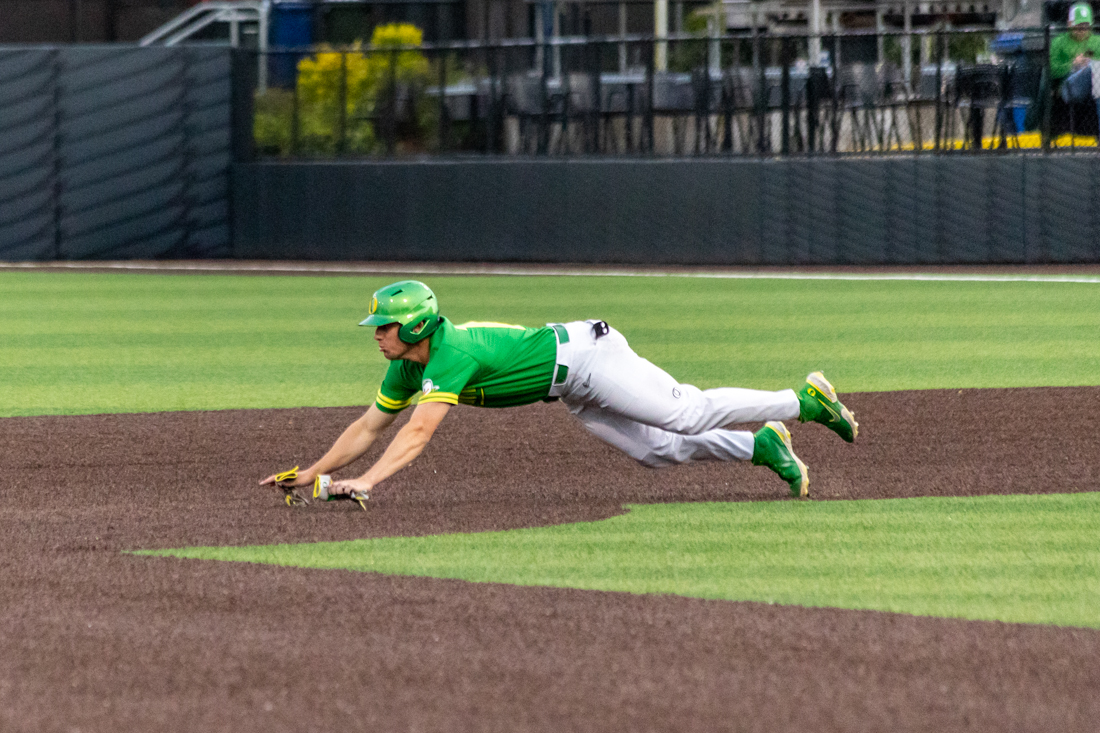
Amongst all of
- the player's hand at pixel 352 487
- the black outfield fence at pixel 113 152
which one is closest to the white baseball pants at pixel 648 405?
the player's hand at pixel 352 487

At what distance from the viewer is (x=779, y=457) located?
656cm

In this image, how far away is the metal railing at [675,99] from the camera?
1819 centimetres

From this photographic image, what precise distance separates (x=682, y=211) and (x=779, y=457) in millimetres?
13161

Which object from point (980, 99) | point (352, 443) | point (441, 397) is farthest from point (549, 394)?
point (980, 99)

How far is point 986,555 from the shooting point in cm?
550

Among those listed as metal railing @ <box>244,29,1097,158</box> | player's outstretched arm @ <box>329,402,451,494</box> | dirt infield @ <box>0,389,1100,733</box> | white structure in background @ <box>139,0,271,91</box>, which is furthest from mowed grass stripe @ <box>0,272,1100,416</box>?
white structure in background @ <box>139,0,271,91</box>

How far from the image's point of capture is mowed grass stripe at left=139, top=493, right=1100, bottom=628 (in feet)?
16.2

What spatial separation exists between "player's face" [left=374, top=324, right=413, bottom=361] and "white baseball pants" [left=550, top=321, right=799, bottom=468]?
621 millimetres

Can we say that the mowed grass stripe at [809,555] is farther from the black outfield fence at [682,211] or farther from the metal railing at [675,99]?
the metal railing at [675,99]

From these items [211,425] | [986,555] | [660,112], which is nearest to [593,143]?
[660,112]

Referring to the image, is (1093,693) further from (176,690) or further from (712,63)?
(712,63)

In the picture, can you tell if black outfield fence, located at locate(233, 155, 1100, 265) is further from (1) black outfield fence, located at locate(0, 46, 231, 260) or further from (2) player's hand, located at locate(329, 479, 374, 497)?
(2) player's hand, located at locate(329, 479, 374, 497)

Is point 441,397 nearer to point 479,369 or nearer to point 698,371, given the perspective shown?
point 479,369

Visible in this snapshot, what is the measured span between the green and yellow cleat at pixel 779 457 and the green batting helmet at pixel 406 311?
155 centimetres
